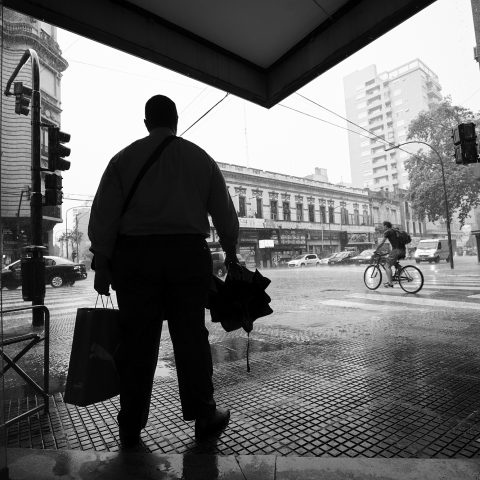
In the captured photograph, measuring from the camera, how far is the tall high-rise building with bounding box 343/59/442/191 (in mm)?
79125

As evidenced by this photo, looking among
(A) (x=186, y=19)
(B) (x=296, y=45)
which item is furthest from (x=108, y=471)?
(B) (x=296, y=45)

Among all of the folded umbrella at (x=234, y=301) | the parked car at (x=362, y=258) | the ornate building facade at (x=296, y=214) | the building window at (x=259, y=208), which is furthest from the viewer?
the building window at (x=259, y=208)

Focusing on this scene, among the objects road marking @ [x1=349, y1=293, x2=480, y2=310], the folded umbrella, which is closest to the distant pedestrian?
the folded umbrella

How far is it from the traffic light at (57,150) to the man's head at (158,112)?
4.13 metres

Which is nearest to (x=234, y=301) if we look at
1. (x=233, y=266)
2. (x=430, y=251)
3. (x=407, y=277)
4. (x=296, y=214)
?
(x=233, y=266)

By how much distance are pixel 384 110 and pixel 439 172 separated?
6877cm

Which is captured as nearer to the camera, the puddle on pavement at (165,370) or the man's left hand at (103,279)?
the man's left hand at (103,279)

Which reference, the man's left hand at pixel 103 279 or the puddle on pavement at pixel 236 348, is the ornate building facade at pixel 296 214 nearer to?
the puddle on pavement at pixel 236 348

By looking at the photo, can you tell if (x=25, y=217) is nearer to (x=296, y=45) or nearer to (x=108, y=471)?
(x=296, y=45)

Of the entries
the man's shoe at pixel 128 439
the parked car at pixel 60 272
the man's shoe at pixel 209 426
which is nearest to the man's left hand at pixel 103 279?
the man's shoe at pixel 128 439

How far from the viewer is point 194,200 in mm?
1991

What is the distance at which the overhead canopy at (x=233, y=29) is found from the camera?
343cm

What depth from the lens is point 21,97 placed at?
5516 mm

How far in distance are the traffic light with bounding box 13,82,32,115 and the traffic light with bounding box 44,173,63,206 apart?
101cm
